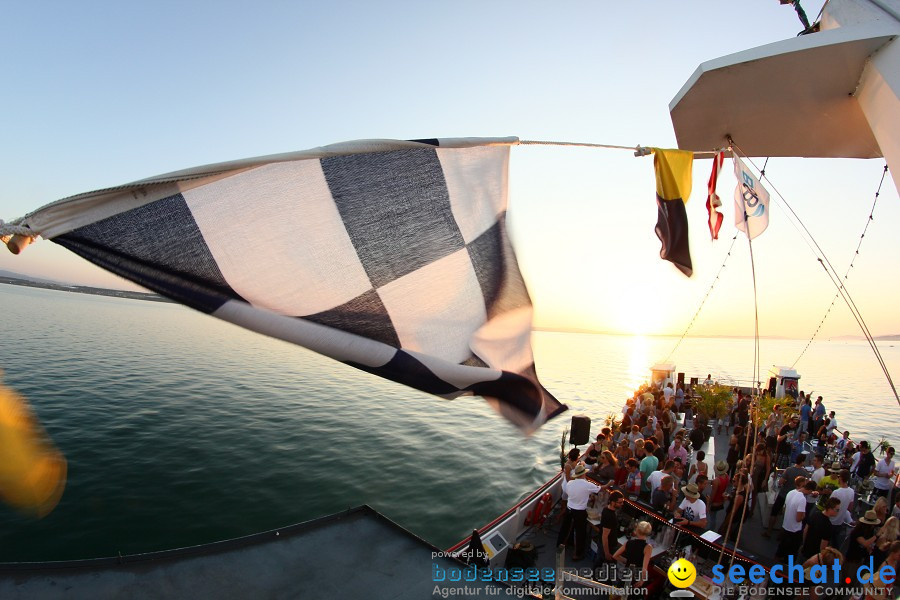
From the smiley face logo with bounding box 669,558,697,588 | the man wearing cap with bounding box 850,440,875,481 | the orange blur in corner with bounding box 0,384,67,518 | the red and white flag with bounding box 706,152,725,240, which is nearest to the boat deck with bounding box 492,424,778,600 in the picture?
the smiley face logo with bounding box 669,558,697,588

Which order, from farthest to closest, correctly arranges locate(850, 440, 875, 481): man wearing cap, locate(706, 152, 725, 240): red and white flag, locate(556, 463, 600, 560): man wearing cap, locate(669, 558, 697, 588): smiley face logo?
locate(850, 440, 875, 481): man wearing cap → locate(556, 463, 600, 560): man wearing cap → locate(669, 558, 697, 588): smiley face logo → locate(706, 152, 725, 240): red and white flag

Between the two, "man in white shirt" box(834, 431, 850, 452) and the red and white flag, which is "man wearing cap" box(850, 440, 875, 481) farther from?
the red and white flag

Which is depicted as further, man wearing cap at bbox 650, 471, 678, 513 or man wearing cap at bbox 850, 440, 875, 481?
man wearing cap at bbox 850, 440, 875, 481

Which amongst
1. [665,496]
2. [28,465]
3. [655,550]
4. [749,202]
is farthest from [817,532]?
[28,465]

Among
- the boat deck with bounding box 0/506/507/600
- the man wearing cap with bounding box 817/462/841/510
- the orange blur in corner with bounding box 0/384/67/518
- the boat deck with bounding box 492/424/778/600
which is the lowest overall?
the orange blur in corner with bounding box 0/384/67/518

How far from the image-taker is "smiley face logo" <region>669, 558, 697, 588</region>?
20.0ft

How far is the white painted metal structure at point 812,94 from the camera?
365cm

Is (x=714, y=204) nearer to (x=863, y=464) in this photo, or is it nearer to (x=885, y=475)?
(x=885, y=475)

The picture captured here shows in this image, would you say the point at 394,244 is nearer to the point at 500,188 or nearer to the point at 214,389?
the point at 500,188

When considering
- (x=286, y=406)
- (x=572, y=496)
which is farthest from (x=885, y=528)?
(x=286, y=406)

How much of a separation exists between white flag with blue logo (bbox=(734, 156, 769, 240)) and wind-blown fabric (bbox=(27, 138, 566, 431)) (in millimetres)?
3660

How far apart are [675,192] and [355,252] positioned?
3.67 metres

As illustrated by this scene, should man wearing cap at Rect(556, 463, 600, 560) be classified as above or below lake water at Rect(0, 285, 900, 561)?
above

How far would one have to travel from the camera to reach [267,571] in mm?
4090
